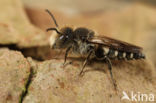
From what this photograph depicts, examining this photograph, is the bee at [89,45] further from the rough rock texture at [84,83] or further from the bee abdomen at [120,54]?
the rough rock texture at [84,83]

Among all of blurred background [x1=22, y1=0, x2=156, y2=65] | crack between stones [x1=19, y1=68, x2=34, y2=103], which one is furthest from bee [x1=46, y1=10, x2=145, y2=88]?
blurred background [x1=22, y1=0, x2=156, y2=65]

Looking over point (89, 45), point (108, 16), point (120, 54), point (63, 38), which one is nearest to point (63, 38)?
point (63, 38)

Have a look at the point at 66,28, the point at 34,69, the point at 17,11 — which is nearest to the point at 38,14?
the point at 17,11

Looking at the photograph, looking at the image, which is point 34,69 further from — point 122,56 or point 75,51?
point 122,56

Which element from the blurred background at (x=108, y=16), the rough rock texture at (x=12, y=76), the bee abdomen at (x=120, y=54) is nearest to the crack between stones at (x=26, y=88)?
the rough rock texture at (x=12, y=76)

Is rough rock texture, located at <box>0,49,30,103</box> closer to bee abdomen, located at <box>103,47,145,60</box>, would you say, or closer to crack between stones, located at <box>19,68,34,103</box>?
crack between stones, located at <box>19,68,34,103</box>
